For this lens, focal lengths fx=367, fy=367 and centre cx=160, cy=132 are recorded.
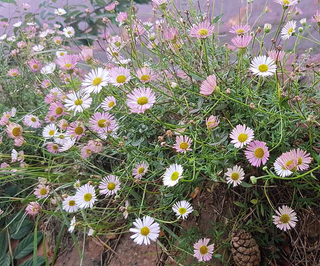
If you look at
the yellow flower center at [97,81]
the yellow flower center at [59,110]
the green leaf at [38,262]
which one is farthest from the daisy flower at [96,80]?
the green leaf at [38,262]

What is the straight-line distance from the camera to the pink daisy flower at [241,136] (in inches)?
25.6

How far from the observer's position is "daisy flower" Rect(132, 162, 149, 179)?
78cm

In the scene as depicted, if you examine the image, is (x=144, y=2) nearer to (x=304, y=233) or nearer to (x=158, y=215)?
(x=158, y=215)

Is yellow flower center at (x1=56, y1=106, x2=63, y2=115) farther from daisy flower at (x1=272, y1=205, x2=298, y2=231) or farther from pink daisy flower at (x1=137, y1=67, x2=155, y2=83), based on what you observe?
daisy flower at (x1=272, y1=205, x2=298, y2=231)

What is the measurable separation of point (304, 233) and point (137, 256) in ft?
1.23

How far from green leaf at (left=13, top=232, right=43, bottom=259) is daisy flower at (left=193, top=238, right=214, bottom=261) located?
1.75 feet

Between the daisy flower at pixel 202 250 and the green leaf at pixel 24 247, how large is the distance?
53 centimetres

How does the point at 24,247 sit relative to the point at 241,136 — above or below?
below

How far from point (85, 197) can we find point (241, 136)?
0.35 metres

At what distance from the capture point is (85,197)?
0.77 metres

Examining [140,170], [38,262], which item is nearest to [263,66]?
[140,170]

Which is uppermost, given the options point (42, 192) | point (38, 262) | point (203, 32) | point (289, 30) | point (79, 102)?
point (289, 30)

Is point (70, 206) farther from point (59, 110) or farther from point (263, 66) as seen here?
point (263, 66)

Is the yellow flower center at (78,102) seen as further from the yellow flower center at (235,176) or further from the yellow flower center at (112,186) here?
the yellow flower center at (235,176)
